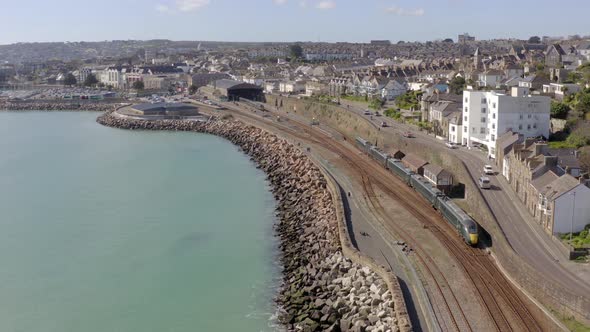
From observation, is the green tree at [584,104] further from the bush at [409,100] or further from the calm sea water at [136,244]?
the bush at [409,100]

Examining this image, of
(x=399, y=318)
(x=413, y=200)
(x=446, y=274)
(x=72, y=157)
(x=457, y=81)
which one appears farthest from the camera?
(x=457, y=81)

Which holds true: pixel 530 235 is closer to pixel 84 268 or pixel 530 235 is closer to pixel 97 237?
pixel 84 268

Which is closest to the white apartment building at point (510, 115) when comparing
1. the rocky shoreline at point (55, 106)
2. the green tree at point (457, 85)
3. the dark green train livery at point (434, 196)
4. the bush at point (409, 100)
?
the dark green train livery at point (434, 196)

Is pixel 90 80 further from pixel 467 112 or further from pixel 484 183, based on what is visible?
pixel 484 183

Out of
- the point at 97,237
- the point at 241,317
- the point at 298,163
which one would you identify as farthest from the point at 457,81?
the point at 241,317

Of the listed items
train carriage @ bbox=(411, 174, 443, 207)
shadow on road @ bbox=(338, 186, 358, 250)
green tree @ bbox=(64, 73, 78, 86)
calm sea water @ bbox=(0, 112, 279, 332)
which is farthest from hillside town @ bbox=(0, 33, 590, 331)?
green tree @ bbox=(64, 73, 78, 86)

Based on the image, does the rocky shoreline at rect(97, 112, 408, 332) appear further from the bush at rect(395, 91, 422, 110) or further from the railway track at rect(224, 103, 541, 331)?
the bush at rect(395, 91, 422, 110)

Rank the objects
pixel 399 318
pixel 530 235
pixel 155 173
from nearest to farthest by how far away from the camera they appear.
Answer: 1. pixel 399 318
2. pixel 530 235
3. pixel 155 173
